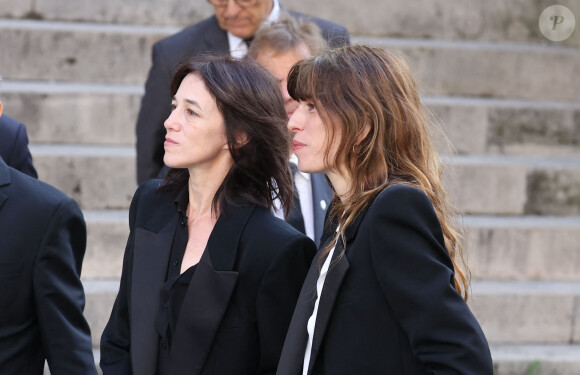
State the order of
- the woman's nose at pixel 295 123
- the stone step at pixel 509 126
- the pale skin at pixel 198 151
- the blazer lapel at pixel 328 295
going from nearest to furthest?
1. the blazer lapel at pixel 328 295
2. the woman's nose at pixel 295 123
3. the pale skin at pixel 198 151
4. the stone step at pixel 509 126

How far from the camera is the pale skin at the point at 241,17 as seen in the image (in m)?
4.05

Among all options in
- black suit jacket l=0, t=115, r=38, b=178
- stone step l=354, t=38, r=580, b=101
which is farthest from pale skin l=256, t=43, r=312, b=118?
stone step l=354, t=38, r=580, b=101

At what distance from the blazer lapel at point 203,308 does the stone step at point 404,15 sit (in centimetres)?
392

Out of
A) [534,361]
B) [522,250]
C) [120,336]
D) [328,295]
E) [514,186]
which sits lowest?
[534,361]

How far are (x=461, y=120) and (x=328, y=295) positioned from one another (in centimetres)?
383

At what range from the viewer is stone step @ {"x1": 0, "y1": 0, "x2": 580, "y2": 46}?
6168 mm

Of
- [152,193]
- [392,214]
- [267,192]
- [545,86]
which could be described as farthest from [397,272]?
[545,86]

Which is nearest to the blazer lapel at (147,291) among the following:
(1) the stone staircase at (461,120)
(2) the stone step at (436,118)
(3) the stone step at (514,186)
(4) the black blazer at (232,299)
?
(4) the black blazer at (232,299)

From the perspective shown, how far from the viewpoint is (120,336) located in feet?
8.55

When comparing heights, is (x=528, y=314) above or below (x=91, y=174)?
below

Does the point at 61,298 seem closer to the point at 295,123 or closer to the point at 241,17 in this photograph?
the point at 295,123

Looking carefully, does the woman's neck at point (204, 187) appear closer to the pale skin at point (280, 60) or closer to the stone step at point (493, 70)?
the pale skin at point (280, 60)

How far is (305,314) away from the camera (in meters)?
2.21

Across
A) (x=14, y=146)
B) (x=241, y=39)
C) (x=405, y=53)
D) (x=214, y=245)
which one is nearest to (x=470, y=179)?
(x=405, y=53)
